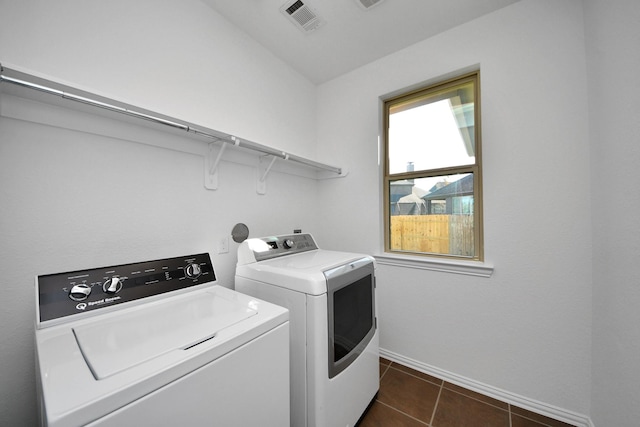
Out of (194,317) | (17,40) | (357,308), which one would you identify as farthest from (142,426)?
(17,40)

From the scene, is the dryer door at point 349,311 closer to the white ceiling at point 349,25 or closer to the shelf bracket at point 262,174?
the shelf bracket at point 262,174

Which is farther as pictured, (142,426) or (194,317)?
(194,317)

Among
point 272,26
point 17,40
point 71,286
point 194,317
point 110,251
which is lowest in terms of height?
point 194,317

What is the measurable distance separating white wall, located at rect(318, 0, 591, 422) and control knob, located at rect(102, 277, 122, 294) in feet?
6.03

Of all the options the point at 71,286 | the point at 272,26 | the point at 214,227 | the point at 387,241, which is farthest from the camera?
the point at 387,241

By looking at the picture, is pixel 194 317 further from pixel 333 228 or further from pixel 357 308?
pixel 333 228

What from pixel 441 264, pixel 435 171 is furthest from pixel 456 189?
pixel 441 264

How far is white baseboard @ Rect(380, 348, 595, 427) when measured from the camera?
1373 millimetres

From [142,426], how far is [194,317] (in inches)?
14.7

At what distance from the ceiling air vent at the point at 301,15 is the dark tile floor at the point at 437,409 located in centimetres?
268

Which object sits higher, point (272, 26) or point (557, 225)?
point (272, 26)

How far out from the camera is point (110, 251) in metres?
1.13

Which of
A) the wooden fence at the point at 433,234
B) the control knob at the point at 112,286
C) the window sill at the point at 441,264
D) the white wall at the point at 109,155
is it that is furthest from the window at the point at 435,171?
the control knob at the point at 112,286

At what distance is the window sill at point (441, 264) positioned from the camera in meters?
1.62
